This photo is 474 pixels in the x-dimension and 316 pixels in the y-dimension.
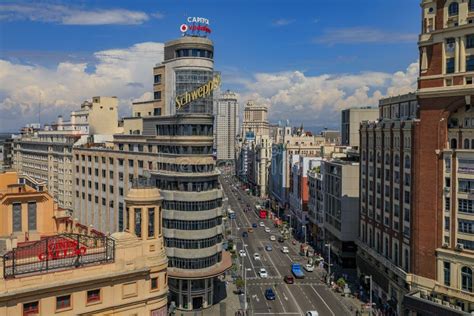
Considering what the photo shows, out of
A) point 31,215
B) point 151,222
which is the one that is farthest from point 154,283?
point 31,215

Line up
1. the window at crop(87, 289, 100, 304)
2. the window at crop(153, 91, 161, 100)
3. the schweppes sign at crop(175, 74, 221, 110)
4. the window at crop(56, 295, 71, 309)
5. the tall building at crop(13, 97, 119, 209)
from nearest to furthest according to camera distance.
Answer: the window at crop(56, 295, 71, 309) < the window at crop(87, 289, 100, 304) < the schweppes sign at crop(175, 74, 221, 110) < the window at crop(153, 91, 161, 100) < the tall building at crop(13, 97, 119, 209)

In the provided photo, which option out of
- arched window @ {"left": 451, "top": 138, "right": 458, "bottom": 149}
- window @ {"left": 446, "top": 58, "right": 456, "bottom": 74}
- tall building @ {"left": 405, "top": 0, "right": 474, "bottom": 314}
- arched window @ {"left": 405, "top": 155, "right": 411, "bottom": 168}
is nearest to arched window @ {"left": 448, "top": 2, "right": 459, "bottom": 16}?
tall building @ {"left": 405, "top": 0, "right": 474, "bottom": 314}

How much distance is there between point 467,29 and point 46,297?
196ft

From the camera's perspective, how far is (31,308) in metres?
35.1

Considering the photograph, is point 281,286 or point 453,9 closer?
point 453,9

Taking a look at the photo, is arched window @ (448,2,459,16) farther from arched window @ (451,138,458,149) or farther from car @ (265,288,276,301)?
car @ (265,288,276,301)

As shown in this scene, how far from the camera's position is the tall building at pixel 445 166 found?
62469mm

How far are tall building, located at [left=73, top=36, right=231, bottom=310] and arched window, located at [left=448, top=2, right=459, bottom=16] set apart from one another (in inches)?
1556

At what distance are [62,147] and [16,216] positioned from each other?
3217 inches

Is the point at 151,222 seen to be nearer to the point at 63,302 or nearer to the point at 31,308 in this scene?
the point at 63,302

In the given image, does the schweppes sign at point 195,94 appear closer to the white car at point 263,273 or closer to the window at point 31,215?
the window at point 31,215

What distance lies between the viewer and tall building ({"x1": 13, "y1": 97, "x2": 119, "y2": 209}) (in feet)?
403

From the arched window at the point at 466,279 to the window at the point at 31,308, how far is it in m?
52.3

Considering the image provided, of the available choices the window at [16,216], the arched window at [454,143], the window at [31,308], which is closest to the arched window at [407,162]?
the arched window at [454,143]
